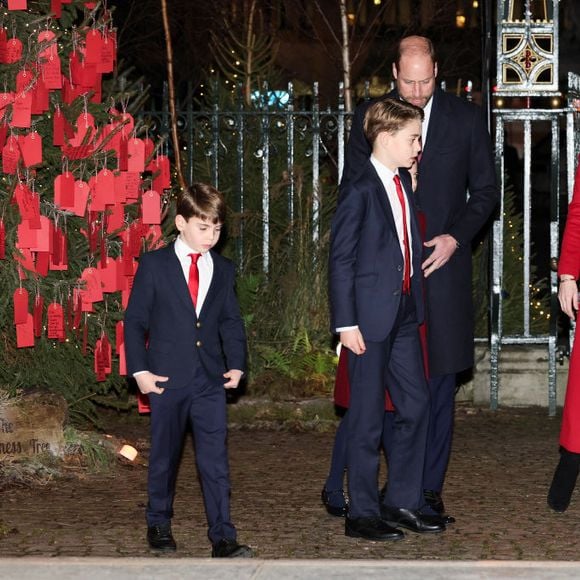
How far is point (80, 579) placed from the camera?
16.1 ft

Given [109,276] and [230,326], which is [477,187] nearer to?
[230,326]

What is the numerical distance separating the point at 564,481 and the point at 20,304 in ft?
9.79

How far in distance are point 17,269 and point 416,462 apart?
266 centimetres

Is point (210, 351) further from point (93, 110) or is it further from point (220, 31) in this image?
point (220, 31)

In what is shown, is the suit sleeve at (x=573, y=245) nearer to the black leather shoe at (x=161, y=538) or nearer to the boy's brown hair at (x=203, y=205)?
the boy's brown hair at (x=203, y=205)

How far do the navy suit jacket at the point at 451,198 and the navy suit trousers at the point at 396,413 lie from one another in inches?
14.1

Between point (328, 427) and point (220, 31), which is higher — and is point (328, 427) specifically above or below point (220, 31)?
below

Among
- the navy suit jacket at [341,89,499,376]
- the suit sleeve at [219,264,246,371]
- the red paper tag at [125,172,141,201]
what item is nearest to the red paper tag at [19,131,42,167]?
the red paper tag at [125,172,141,201]

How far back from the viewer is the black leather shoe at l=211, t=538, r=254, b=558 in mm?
5562

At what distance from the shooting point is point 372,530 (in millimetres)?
5902

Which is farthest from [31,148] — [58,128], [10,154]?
[58,128]

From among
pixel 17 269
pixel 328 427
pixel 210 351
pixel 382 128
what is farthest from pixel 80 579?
pixel 328 427

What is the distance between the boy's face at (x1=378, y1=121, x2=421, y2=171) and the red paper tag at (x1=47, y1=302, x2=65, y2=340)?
7.81 feet

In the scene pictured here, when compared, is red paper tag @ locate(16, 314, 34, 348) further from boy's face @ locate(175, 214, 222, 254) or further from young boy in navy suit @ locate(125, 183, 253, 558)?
boy's face @ locate(175, 214, 222, 254)
